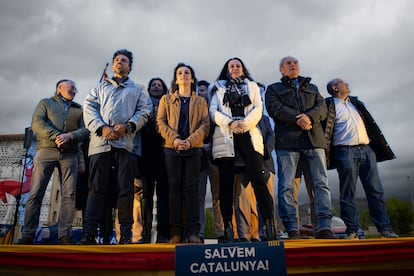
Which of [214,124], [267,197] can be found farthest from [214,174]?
[267,197]

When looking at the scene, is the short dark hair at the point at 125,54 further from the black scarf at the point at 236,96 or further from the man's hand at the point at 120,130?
the black scarf at the point at 236,96

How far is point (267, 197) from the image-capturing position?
122 inches

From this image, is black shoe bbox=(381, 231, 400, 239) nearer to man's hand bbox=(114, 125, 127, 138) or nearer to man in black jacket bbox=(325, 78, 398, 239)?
man in black jacket bbox=(325, 78, 398, 239)

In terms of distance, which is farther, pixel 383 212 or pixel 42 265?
pixel 383 212

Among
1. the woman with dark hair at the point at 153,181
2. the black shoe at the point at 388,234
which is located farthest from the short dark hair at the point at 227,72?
the black shoe at the point at 388,234

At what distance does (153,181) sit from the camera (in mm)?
3836

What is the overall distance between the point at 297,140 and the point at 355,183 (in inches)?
35.9

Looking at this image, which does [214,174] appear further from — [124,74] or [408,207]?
[408,207]

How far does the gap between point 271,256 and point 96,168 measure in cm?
190

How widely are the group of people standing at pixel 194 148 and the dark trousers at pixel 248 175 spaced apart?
11 mm

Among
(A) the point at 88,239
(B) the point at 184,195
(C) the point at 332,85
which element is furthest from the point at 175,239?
(C) the point at 332,85

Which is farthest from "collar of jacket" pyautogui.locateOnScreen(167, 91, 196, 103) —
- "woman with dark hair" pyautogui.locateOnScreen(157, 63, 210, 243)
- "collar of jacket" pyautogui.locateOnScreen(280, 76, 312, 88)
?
"collar of jacket" pyautogui.locateOnScreen(280, 76, 312, 88)

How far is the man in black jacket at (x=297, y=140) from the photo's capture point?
3297 mm

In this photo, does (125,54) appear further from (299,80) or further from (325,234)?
(325,234)
